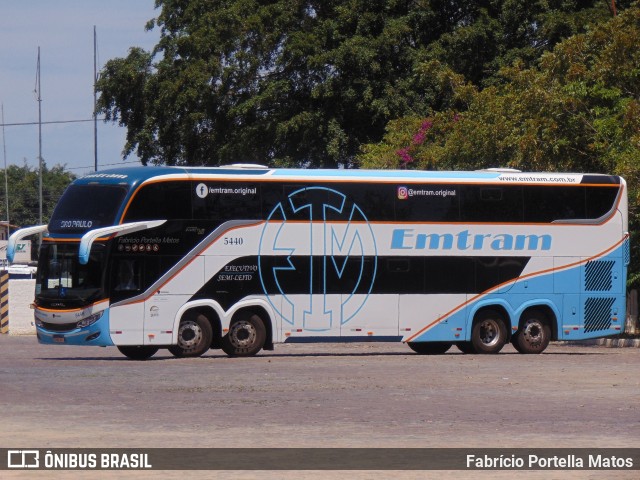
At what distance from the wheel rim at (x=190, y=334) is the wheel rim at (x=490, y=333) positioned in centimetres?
672

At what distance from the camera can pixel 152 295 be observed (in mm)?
27422

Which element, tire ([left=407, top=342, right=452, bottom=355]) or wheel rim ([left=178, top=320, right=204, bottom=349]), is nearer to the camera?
wheel rim ([left=178, top=320, right=204, bottom=349])

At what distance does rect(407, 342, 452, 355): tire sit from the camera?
31.8 metres

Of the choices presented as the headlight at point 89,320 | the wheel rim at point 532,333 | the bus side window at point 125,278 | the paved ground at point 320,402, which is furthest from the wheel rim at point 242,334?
the wheel rim at point 532,333

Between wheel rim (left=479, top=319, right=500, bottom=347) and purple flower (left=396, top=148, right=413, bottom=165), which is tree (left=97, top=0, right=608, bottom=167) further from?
wheel rim (left=479, top=319, right=500, bottom=347)

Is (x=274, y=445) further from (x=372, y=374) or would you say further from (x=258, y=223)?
(x=258, y=223)

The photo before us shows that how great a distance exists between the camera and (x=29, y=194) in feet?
513

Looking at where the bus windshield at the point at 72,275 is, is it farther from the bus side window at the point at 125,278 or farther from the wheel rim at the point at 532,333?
the wheel rim at the point at 532,333

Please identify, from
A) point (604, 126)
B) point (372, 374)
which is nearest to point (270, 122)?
point (604, 126)

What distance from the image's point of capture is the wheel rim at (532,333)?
3073cm

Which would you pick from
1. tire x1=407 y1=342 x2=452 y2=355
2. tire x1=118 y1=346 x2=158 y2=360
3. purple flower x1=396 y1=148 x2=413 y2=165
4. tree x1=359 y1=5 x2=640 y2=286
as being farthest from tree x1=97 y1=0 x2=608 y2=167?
tire x1=118 y1=346 x2=158 y2=360

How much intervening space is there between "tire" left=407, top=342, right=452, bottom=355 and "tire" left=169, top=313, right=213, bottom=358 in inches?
232

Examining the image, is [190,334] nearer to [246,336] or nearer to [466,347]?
[246,336]

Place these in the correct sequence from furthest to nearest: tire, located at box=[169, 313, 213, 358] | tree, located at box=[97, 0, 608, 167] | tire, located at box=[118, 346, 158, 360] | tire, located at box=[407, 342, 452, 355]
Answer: tree, located at box=[97, 0, 608, 167] < tire, located at box=[407, 342, 452, 355] < tire, located at box=[118, 346, 158, 360] < tire, located at box=[169, 313, 213, 358]
